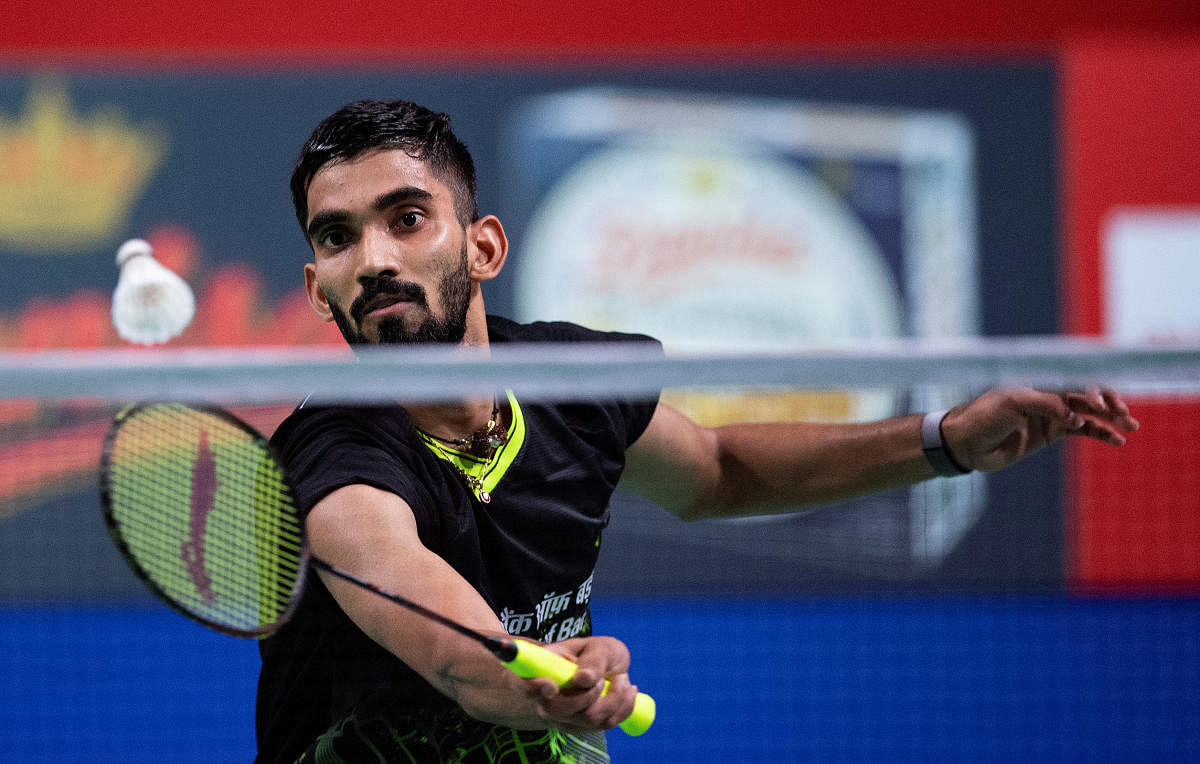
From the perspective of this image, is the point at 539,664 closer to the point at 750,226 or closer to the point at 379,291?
the point at 379,291

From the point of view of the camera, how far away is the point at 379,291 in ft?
5.87

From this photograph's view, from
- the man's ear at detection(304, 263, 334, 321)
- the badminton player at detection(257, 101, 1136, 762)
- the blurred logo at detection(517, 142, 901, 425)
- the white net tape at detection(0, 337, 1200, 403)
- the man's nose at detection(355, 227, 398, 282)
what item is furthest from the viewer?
the blurred logo at detection(517, 142, 901, 425)

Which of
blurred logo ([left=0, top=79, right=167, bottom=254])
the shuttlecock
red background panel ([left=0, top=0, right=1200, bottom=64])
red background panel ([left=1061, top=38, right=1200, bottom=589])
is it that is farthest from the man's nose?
red background panel ([left=0, top=0, right=1200, bottom=64])

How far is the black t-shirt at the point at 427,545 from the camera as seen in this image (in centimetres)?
166

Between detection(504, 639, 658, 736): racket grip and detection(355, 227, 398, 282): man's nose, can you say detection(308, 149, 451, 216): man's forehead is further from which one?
detection(504, 639, 658, 736): racket grip

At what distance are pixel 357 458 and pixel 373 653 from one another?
0.92ft

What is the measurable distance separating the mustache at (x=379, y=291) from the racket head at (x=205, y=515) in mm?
244

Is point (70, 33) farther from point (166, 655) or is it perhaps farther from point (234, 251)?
point (166, 655)

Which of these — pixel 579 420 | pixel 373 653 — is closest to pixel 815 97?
pixel 579 420

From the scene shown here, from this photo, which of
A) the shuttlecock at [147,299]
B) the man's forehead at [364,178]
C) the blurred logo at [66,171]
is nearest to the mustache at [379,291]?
the man's forehead at [364,178]

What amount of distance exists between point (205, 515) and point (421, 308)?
1.35ft

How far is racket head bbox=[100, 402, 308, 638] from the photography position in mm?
1610

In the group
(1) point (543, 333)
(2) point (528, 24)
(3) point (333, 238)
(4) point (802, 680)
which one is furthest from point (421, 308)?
(2) point (528, 24)

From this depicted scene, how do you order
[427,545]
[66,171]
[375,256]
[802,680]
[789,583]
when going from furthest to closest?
[66,171] → [789,583] → [802,680] → [375,256] → [427,545]
